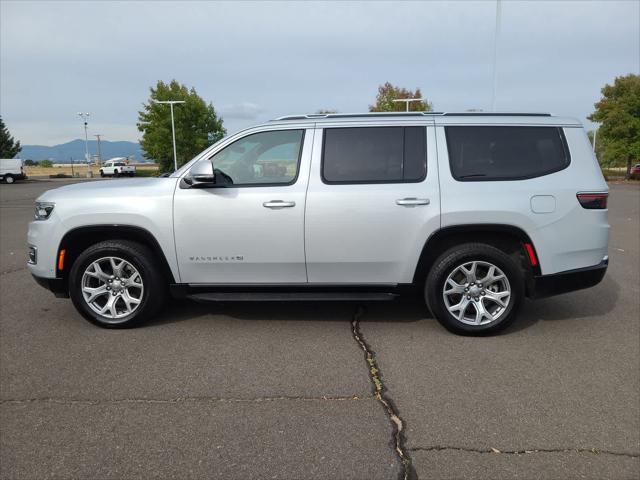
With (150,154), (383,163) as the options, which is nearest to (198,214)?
(383,163)

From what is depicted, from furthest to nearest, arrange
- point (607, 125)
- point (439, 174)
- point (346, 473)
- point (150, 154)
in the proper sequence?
point (150, 154), point (607, 125), point (439, 174), point (346, 473)

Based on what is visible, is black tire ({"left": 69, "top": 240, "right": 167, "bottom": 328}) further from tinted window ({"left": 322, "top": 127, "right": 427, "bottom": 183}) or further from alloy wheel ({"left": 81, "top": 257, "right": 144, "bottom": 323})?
tinted window ({"left": 322, "top": 127, "right": 427, "bottom": 183})

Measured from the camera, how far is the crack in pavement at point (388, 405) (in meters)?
2.60

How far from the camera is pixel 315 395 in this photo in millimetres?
3396

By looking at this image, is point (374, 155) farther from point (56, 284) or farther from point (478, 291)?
point (56, 284)

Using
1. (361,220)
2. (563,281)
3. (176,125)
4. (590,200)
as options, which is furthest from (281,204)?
(176,125)

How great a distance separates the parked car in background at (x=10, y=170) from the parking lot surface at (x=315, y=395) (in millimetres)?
40686

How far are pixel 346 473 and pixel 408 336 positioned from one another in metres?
2.08

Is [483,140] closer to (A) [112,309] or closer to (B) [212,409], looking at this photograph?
(B) [212,409]

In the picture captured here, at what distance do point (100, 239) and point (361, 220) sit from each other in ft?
8.05

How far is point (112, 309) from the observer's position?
15.3 ft

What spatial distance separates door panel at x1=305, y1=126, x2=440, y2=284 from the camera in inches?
172

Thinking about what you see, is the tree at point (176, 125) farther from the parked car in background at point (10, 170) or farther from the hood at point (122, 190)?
the hood at point (122, 190)

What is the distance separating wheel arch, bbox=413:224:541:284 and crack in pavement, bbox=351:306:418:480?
735 mm
